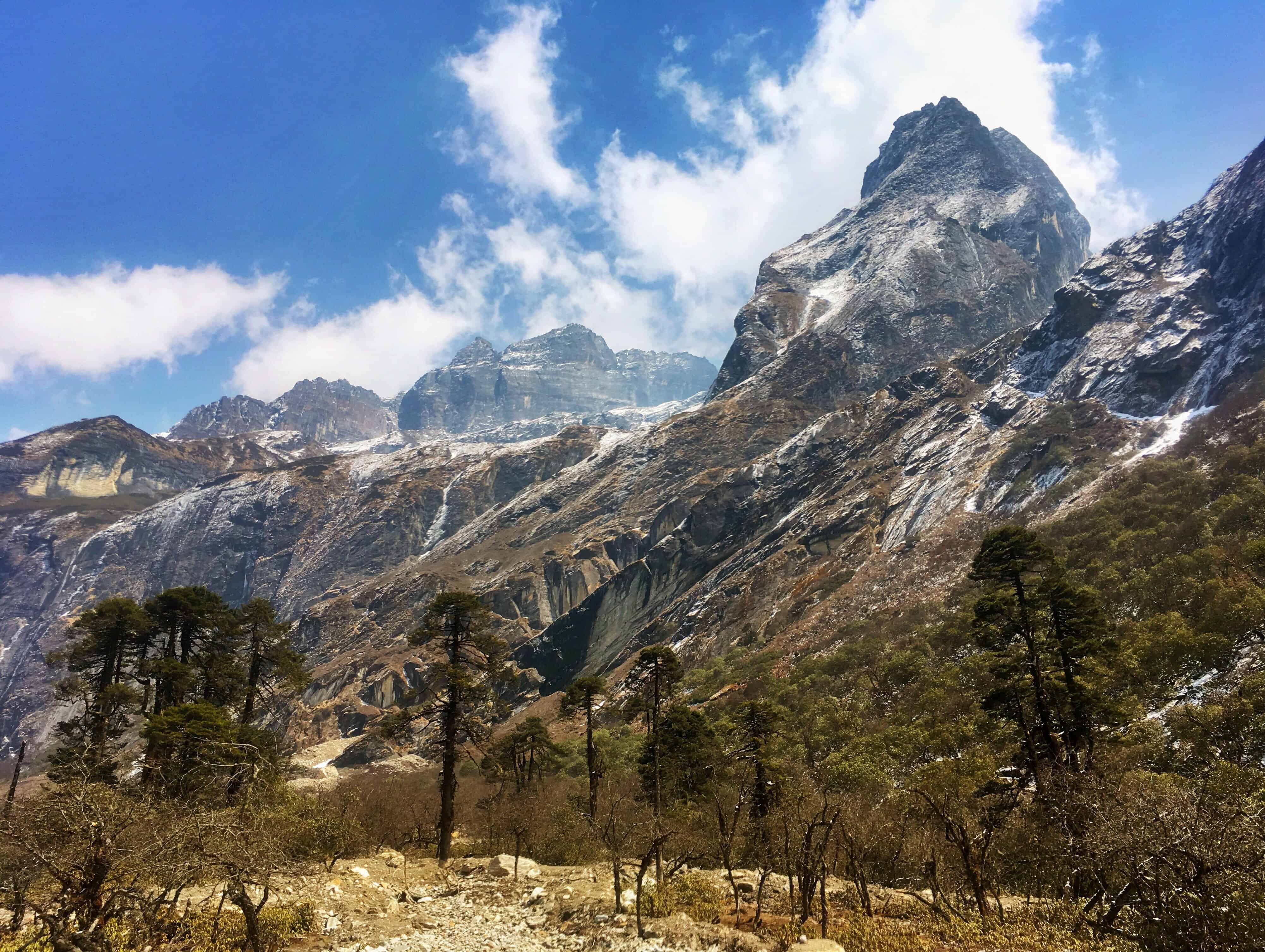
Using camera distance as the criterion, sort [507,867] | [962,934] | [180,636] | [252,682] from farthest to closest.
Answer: [180,636], [252,682], [507,867], [962,934]

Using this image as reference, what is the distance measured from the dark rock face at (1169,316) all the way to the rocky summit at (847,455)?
1.10 ft

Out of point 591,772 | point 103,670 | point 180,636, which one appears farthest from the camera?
point 591,772

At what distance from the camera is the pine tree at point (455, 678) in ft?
75.5

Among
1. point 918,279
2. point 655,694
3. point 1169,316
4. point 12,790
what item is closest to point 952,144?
point 918,279

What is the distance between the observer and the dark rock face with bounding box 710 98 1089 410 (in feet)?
487

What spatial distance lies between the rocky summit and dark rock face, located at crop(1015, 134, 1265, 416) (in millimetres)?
334

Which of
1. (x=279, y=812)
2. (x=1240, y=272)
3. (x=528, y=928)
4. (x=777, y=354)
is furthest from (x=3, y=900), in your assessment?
(x=777, y=354)

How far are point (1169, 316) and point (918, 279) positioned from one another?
83.3 meters

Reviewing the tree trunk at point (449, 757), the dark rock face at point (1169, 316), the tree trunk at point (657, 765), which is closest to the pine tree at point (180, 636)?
the tree trunk at point (449, 757)

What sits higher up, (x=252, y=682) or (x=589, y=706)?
(x=252, y=682)

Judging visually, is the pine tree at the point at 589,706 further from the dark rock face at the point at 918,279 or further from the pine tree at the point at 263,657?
the dark rock face at the point at 918,279

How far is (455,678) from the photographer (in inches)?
896

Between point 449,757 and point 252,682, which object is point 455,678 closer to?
point 449,757

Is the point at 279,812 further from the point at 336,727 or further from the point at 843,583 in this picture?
the point at 336,727
